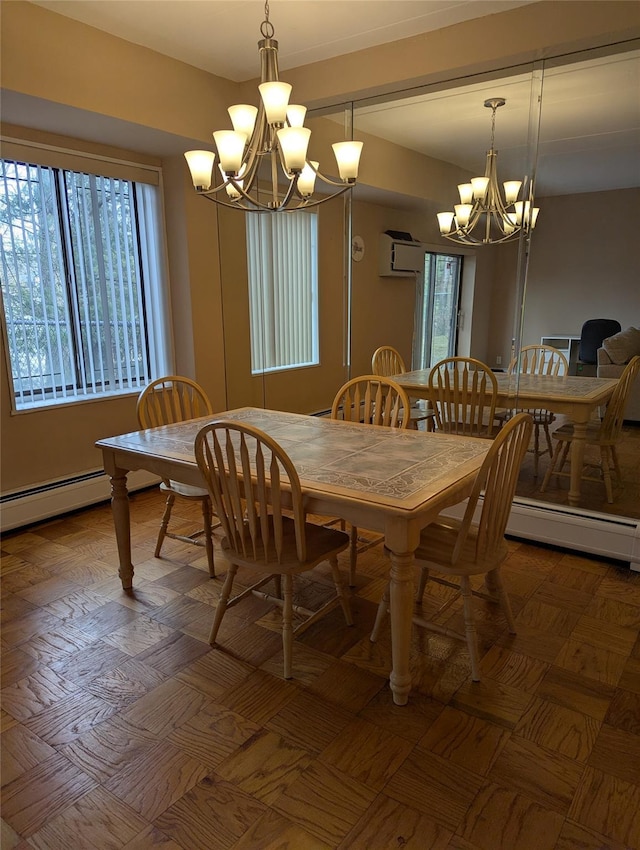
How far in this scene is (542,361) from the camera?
2914mm

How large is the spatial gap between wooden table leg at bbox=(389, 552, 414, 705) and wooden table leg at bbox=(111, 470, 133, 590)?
132 cm

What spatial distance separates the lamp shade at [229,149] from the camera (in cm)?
193

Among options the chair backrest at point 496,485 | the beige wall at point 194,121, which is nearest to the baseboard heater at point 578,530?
the beige wall at point 194,121

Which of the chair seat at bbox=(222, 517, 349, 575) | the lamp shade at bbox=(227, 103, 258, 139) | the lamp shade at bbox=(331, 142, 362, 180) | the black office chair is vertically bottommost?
the chair seat at bbox=(222, 517, 349, 575)

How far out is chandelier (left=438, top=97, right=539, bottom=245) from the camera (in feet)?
9.21

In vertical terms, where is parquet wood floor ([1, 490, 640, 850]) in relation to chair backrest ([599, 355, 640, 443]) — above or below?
below

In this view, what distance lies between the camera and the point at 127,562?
2537 mm

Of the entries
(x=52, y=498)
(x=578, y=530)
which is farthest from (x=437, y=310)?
(x=52, y=498)

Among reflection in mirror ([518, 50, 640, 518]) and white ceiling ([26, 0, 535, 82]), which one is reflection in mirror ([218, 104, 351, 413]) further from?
reflection in mirror ([518, 50, 640, 518])

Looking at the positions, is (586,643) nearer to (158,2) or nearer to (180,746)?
(180,746)

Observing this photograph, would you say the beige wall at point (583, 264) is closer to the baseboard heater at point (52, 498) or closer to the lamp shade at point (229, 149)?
the lamp shade at point (229, 149)

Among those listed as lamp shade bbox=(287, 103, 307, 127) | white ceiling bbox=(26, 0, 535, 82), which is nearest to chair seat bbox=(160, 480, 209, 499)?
lamp shade bbox=(287, 103, 307, 127)

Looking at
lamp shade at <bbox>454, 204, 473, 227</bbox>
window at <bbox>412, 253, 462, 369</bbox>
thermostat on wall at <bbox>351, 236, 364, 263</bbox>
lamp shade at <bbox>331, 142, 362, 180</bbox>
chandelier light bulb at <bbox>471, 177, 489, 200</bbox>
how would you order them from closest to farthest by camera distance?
1. lamp shade at <bbox>331, 142, 362, 180</bbox>
2. chandelier light bulb at <bbox>471, 177, 489, 200</bbox>
3. lamp shade at <bbox>454, 204, 473, 227</bbox>
4. window at <bbox>412, 253, 462, 369</bbox>
5. thermostat on wall at <bbox>351, 236, 364, 263</bbox>

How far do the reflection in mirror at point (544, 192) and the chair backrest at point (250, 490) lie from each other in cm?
172
